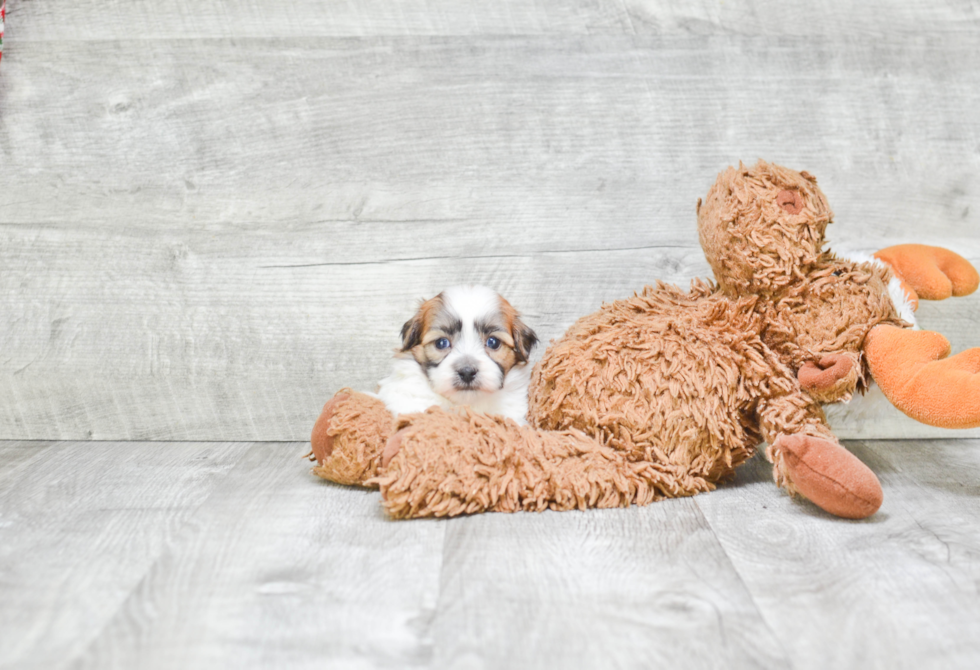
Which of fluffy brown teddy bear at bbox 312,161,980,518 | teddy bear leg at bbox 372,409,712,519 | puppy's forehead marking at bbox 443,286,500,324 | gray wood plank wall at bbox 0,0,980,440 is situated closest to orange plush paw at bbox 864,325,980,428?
fluffy brown teddy bear at bbox 312,161,980,518

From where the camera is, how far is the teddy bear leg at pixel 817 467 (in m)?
1.22

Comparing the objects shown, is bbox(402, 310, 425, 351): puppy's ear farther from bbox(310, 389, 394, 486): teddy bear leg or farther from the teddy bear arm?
the teddy bear arm

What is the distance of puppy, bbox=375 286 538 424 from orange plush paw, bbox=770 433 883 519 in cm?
51

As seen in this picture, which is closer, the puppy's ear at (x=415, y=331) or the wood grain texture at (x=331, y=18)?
the puppy's ear at (x=415, y=331)

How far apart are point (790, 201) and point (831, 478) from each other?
1.52 feet

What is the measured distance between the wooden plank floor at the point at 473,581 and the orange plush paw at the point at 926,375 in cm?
19

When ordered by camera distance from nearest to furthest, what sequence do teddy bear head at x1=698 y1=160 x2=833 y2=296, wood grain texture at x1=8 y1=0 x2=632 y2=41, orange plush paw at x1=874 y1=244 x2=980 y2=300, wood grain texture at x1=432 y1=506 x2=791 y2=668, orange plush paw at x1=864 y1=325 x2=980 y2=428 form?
wood grain texture at x1=432 y1=506 x2=791 y2=668, orange plush paw at x1=864 y1=325 x2=980 y2=428, teddy bear head at x1=698 y1=160 x2=833 y2=296, orange plush paw at x1=874 y1=244 x2=980 y2=300, wood grain texture at x1=8 y1=0 x2=632 y2=41

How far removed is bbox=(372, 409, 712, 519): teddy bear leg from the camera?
1269 mm

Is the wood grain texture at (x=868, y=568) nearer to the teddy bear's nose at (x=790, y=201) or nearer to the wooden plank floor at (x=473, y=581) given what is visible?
the wooden plank floor at (x=473, y=581)

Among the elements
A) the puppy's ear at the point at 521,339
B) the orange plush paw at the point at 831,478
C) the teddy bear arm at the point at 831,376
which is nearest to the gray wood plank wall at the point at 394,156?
the puppy's ear at the point at 521,339

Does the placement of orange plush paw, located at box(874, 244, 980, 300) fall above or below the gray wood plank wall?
below

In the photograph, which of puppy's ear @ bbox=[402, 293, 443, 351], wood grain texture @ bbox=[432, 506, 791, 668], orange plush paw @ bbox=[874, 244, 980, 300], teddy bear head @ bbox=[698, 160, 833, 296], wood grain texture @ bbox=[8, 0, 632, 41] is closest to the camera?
wood grain texture @ bbox=[432, 506, 791, 668]

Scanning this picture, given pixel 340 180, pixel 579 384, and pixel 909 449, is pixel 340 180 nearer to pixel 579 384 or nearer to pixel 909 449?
pixel 579 384

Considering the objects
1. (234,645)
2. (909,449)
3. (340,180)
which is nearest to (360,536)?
(234,645)
